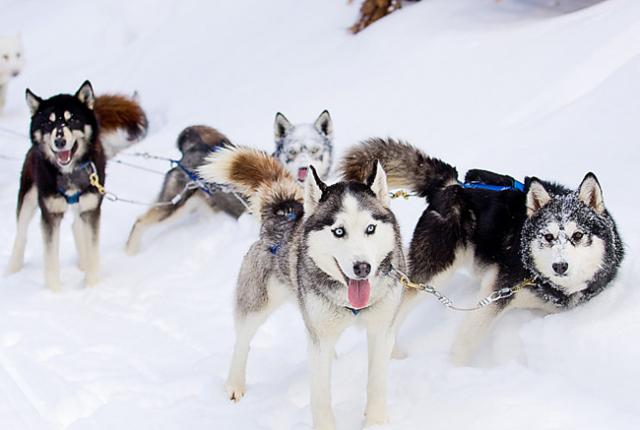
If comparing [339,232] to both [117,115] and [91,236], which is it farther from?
[117,115]

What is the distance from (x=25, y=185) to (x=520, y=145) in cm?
337

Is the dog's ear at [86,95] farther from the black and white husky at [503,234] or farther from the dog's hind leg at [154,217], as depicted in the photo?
the black and white husky at [503,234]

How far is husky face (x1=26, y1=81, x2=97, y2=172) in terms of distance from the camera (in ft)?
15.9

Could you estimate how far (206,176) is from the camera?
3580mm

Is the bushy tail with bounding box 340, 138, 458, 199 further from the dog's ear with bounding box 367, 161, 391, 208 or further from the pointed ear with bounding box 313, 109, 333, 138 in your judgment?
the pointed ear with bounding box 313, 109, 333, 138

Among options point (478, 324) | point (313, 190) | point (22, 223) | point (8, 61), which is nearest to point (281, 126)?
point (22, 223)

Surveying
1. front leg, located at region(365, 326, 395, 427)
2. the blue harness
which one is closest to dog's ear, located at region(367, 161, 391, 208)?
front leg, located at region(365, 326, 395, 427)

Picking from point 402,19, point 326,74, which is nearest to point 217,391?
point 326,74

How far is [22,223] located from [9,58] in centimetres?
467

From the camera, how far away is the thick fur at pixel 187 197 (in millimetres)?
5695

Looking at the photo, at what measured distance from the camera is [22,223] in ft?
17.7

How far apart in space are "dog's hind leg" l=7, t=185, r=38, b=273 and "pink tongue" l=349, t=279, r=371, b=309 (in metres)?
3.33

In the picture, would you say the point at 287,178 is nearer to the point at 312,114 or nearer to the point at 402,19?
the point at 312,114

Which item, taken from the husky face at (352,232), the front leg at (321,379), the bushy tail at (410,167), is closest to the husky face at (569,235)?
the bushy tail at (410,167)
